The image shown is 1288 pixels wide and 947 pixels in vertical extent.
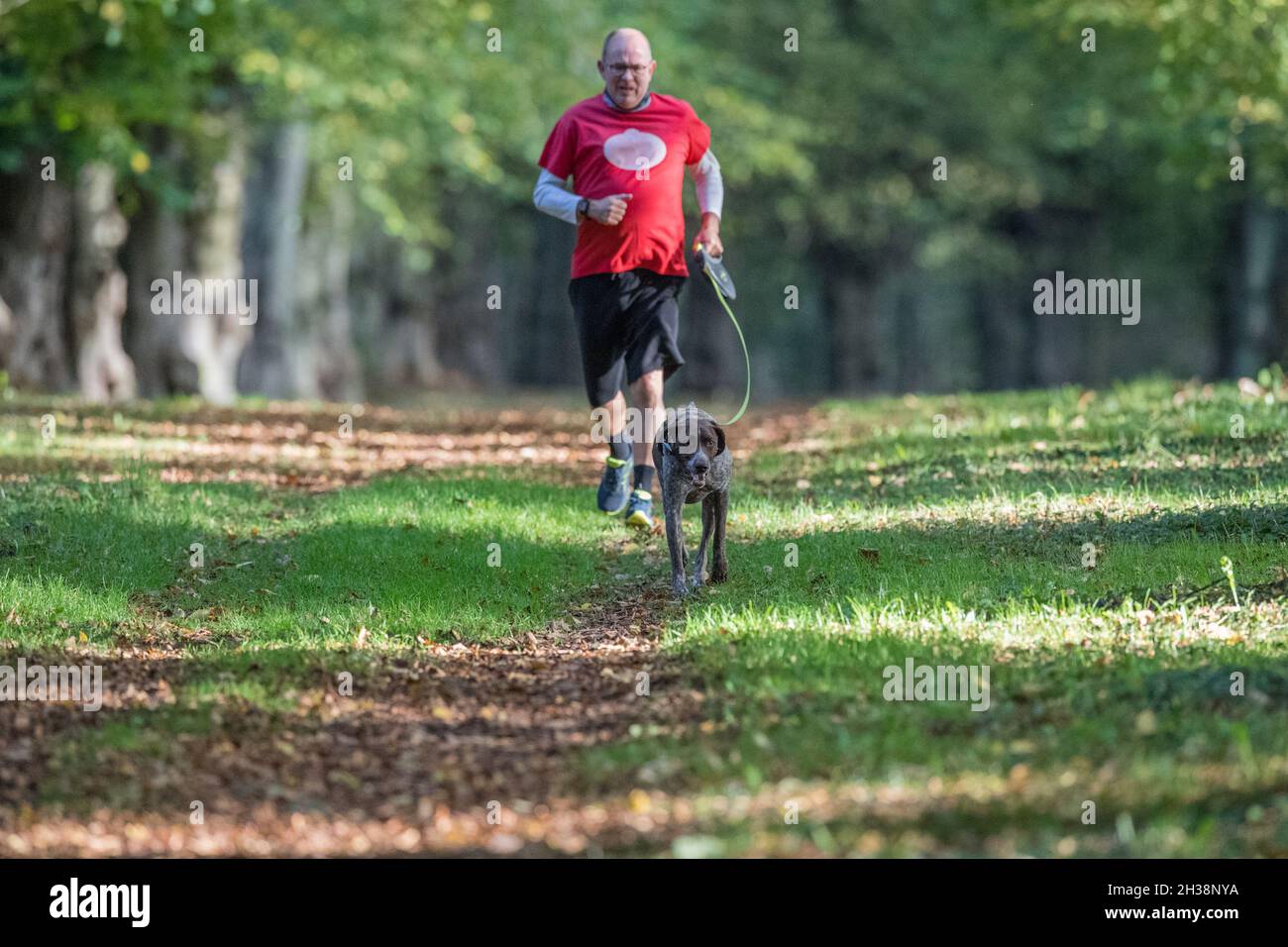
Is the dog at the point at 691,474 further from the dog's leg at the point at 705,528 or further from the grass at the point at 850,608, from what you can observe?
the grass at the point at 850,608

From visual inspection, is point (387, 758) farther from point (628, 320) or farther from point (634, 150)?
point (634, 150)

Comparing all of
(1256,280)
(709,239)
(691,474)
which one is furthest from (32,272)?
(1256,280)

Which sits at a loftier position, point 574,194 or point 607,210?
point 574,194

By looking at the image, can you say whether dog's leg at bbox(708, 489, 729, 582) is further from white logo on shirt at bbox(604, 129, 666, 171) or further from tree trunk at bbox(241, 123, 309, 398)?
tree trunk at bbox(241, 123, 309, 398)

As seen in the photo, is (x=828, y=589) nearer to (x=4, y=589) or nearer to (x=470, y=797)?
(x=470, y=797)

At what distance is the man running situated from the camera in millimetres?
10500

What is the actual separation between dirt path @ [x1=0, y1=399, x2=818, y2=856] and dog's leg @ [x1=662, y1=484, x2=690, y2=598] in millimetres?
186

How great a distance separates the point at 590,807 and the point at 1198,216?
124 ft

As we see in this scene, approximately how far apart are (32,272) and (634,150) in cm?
1398

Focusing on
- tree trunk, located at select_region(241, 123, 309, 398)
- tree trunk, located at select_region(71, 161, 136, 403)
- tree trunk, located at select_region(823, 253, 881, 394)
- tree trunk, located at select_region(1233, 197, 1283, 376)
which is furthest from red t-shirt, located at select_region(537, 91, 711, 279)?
tree trunk, located at select_region(823, 253, 881, 394)

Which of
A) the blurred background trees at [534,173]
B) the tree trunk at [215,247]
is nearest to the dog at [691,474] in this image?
the blurred background trees at [534,173]

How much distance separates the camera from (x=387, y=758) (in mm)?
6988

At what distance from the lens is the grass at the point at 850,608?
586 cm

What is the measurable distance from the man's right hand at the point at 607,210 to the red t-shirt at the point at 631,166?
30 cm
